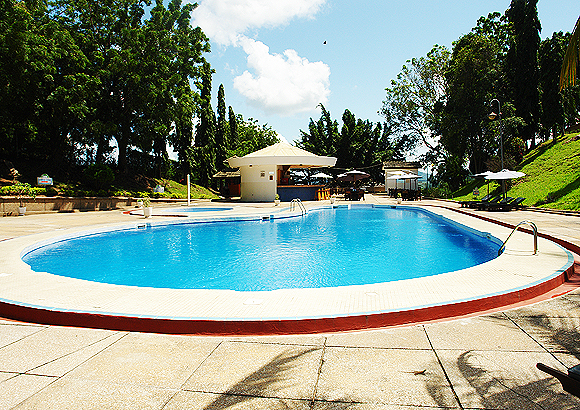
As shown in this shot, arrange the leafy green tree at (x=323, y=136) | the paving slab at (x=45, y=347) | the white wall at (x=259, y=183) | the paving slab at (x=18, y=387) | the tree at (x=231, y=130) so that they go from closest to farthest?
the paving slab at (x=18, y=387)
the paving slab at (x=45, y=347)
the white wall at (x=259, y=183)
the leafy green tree at (x=323, y=136)
the tree at (x=231, y=130)

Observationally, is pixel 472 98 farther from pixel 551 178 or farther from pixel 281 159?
pixel 281 159

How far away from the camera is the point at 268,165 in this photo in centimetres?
2720

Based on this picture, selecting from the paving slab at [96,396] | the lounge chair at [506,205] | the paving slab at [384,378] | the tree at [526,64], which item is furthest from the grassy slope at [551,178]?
the paving slab at [96,396]

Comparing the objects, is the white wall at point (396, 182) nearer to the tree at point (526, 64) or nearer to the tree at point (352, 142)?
the tree at point (352, 142)

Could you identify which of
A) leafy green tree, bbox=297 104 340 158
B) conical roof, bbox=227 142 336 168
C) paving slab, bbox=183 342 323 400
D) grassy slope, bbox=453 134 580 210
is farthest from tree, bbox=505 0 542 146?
paving slab, bbox=183 342 323 400

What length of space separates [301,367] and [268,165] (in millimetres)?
24924

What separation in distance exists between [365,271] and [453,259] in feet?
8.70

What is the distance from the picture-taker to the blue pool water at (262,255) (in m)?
7.19

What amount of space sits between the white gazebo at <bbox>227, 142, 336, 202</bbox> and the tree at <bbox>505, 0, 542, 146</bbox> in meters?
13.7

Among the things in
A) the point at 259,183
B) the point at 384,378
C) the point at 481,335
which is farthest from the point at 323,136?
the point at 384,378

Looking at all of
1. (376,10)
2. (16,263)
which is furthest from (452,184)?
(16,263)

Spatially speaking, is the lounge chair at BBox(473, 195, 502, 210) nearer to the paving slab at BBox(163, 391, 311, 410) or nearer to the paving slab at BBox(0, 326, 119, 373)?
the paving slab at BBox(163, 391, 311, 410)

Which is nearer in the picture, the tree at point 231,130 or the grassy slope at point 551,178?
the grassy slope at point 551,178

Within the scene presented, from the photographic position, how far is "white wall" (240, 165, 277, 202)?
2741 cm
